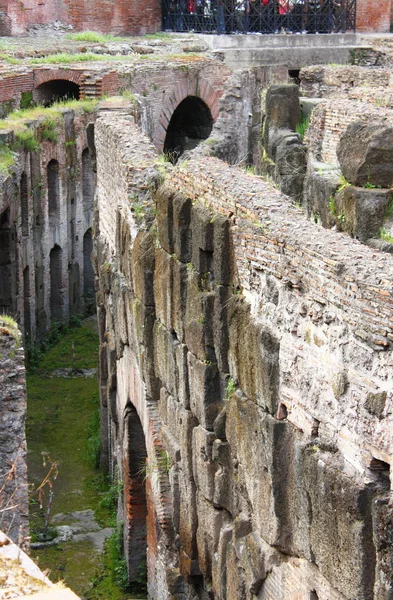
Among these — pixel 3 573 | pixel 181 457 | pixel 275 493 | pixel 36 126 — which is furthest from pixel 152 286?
pixel 36 126

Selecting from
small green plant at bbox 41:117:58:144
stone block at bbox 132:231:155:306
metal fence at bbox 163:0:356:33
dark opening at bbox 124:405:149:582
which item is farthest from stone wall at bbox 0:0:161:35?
stone block at bbox 132:231:155:306

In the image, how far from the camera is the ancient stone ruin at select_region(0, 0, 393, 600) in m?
6.16

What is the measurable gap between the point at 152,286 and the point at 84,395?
6959 millimetres

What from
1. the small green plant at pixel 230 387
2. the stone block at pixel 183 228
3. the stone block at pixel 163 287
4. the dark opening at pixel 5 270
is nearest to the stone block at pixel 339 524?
the small green plant at pixel 230 387

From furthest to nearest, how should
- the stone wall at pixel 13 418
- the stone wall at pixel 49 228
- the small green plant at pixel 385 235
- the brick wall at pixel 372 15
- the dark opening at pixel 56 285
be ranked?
1. the brick wall at pixel 372 15
2. the dark opening at pixel 56 285
3. the stone wall at pixel 49 228
4. the stone wall at pixel 13 418
5. the small green plant at pixel 385 235

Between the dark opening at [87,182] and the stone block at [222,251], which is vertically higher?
the stone block at [222,251]

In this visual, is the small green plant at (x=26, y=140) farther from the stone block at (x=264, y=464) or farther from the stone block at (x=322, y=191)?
the stone block at (x=264, y=464)

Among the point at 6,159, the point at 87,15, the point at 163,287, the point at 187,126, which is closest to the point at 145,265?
the point at 163,287

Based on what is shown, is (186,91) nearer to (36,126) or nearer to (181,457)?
(36,126)

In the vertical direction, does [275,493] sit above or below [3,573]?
below

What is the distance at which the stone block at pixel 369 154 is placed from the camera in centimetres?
828

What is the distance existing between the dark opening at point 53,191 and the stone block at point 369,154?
12.7 metres

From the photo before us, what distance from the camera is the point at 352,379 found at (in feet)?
20.2

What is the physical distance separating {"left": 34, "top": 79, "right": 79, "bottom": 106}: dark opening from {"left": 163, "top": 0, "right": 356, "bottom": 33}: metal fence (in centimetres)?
498
